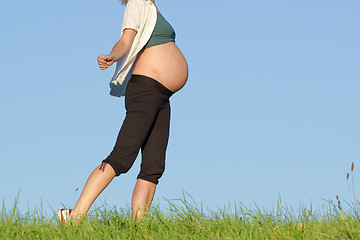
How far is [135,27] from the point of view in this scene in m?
4.11

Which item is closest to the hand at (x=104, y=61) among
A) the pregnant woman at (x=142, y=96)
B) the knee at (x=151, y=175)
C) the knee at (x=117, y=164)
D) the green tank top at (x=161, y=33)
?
the pregnant woman at (x=142, y=96)

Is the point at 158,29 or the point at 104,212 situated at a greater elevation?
the point at 158,29

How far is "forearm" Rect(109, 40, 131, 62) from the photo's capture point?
3.85m

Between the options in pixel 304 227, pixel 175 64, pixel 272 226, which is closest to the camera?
pixel 304 227

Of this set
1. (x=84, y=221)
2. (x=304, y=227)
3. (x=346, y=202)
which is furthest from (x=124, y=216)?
(x=346, y=202)

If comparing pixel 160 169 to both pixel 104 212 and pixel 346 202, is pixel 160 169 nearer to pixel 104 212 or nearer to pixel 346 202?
pixel 104 212

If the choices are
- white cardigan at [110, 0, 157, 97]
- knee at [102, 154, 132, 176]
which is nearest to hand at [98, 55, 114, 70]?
white cardigan at [110, 0, 157, 97]

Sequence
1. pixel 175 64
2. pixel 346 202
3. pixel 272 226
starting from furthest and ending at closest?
pixel 175 64, pixel 346 202, pixel 272 226

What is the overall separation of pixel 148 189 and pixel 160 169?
0.22m

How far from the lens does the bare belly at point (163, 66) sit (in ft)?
13.7

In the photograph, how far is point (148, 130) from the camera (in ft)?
13.7

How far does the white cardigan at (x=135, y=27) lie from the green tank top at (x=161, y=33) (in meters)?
0.06

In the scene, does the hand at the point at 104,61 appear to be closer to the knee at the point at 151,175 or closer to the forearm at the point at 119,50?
the forearm at the point at 119,50

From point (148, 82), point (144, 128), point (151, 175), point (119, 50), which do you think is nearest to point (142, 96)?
point (148, 82)
